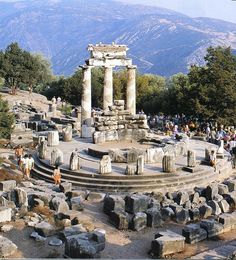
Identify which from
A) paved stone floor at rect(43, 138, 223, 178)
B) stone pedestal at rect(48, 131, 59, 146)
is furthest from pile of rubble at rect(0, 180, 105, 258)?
stone pedestal at rect(48, 131, 59, 146)

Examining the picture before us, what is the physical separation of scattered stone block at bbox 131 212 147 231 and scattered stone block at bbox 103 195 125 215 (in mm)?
1588

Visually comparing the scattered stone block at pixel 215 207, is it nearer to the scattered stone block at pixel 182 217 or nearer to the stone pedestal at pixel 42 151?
the scattered stone block at pixel 182 217

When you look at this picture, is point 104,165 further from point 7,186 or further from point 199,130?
point 199,130

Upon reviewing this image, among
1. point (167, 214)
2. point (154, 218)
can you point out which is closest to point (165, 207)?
point (167, 214)

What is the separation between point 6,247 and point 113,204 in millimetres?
6225

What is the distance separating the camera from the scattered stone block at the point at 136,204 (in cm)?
2191

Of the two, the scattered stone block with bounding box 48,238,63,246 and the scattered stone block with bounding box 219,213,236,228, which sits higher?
the scattered stone block with bounding box 219,213,236,228

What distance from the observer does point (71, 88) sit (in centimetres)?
8475

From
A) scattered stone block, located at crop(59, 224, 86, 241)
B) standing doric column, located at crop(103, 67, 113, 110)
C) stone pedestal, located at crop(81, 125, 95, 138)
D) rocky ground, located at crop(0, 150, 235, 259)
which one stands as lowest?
rocky ground, located at crop(0, 150, 235, 259)

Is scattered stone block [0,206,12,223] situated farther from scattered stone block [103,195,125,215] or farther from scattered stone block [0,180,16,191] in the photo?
scattered stone block [0,180,16,191]

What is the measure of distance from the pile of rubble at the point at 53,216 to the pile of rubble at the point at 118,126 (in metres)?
11.6

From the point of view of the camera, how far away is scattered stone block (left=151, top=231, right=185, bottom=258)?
17172 millimetres

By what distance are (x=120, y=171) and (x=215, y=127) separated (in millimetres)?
22209

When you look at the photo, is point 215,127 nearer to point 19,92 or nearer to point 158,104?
point 158,104
